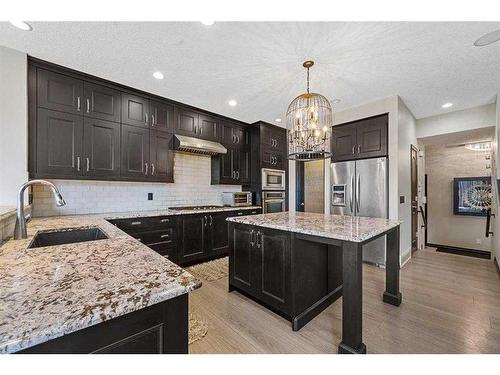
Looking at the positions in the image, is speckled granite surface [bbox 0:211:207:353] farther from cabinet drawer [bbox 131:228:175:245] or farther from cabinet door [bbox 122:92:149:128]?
cabinet door [bbox 122:92:149:128]

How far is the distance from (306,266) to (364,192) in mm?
2230

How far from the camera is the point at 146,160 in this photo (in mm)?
3217

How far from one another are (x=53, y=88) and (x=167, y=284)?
2.99 metres

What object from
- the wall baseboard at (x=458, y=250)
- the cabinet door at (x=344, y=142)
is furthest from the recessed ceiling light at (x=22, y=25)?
the wall baseboard at (x=458, y=250)

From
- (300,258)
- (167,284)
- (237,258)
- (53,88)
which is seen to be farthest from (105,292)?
(53,88)

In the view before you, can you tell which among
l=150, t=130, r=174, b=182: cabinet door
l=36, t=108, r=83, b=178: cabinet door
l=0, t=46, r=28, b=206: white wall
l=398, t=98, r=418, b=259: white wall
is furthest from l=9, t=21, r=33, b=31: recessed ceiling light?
l=398, t=98, r=418, b=259: white wall

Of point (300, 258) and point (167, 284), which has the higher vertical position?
point (167, 284)

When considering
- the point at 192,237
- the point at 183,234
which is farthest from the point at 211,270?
Answer: the point at 183,234

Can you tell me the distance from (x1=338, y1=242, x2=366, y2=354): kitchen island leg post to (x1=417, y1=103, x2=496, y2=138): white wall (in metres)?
3.87

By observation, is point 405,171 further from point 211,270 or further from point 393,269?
point 211,270

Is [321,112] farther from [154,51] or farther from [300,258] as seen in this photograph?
[154,51]

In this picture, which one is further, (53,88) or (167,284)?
(53,88)

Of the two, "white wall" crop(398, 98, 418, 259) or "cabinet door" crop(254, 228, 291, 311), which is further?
"white wall" crop(398, 98, 418, 259)

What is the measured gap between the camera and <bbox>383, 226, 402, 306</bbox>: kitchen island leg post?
7.45 feet
